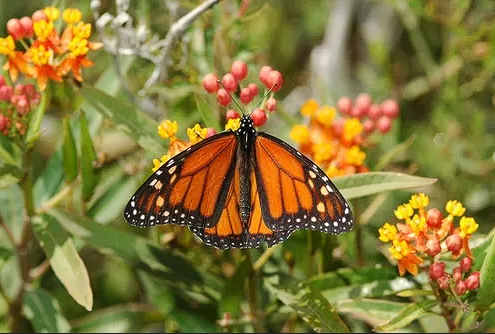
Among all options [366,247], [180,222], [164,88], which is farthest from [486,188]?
[180,222]

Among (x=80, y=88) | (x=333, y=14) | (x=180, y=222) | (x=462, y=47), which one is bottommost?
(x=180, y=222)

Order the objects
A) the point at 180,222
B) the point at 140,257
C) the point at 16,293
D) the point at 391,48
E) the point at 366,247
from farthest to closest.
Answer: the point at 391,48, the point at 366,247, the point at 16,293, the point at 140,257, the point at 180,222

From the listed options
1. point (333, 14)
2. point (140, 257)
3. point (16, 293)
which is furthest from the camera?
point (333, 14)

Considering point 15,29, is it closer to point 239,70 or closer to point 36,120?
point 36,120

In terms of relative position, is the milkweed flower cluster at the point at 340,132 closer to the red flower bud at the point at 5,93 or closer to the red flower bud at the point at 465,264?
the red flower bud at the point at 465,264

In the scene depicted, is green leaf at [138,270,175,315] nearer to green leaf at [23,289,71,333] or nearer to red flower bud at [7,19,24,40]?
green leaf at [23,289,71,333]

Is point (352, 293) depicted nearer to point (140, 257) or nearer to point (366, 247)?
point (140, 257)
